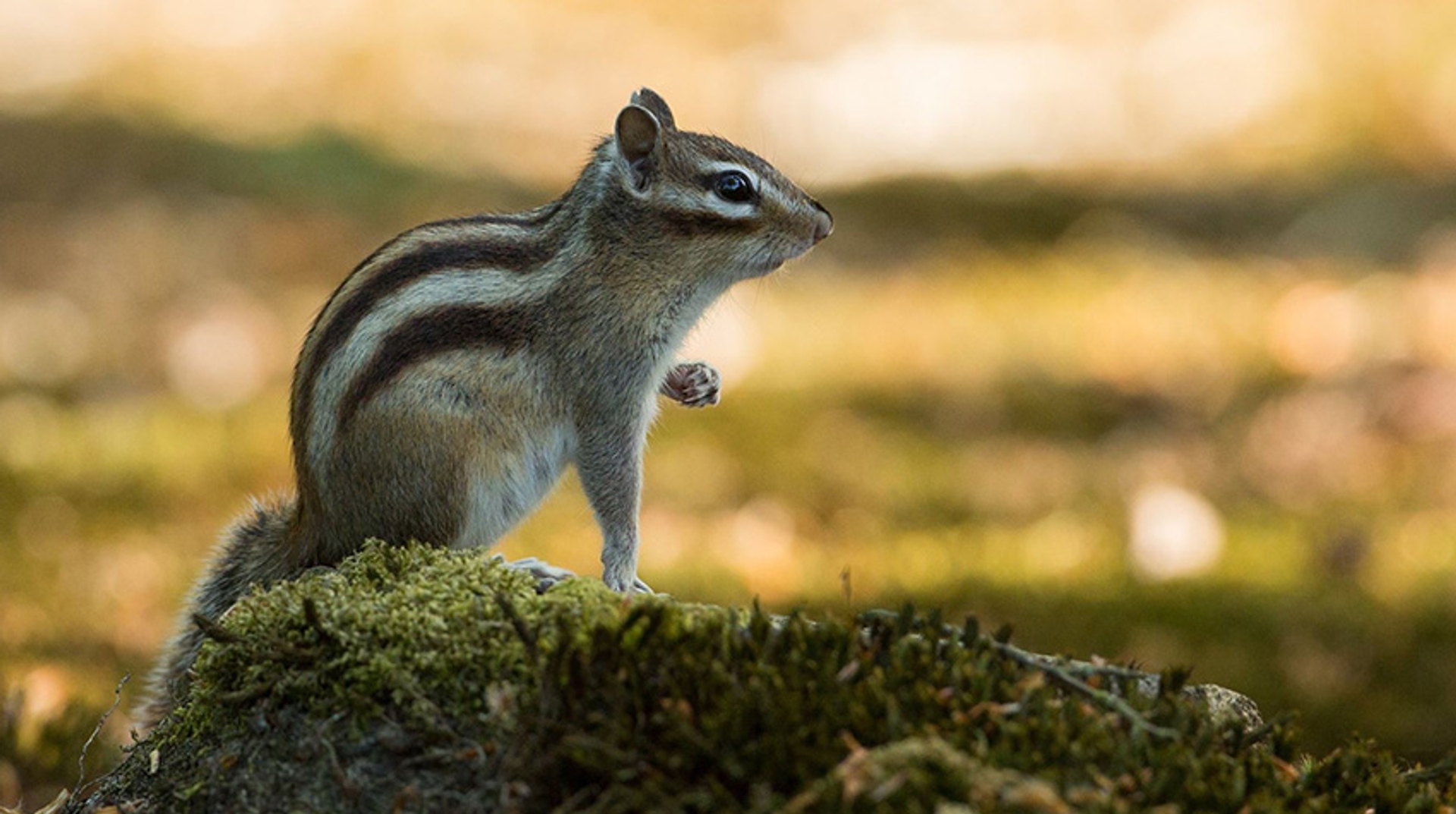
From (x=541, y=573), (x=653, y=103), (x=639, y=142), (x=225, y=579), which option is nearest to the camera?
(x=541, y=573)

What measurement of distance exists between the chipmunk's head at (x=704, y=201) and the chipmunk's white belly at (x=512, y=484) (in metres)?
0.63

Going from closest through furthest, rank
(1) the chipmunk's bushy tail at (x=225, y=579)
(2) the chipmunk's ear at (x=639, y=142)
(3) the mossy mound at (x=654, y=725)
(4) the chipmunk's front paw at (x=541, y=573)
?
(3) the mossy mound at (x=654, y=725) → (4) the chipmunk's front paw at (x=541, y=573) → (1) the chipmunk's bushy tail at (x=225, y=579) → (2) the chipmunk's ear at (x=639, y=142)

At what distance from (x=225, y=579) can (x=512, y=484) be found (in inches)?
32.7

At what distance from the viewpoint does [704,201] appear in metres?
4.48

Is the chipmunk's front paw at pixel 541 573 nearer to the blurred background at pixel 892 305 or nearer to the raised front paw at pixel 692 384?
the raised front paw at pixel 692 384

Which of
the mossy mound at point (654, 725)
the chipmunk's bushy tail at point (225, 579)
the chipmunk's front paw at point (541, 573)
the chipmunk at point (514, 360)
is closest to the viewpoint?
→ the mossy mound at point (654, 725)

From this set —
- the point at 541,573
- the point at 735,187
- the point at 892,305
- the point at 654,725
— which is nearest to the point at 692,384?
the point at 735,187

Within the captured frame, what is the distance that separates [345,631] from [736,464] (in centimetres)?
565

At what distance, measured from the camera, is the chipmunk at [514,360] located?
3.91 meters

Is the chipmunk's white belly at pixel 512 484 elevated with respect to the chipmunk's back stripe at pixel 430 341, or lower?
lower

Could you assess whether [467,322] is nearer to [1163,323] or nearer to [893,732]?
[893,732]

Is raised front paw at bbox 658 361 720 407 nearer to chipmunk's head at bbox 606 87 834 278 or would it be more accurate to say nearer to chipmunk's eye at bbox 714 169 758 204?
chipmunk's head at bbox 606 87 834 278

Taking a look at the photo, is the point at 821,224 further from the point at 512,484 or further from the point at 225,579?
the point at 225,579

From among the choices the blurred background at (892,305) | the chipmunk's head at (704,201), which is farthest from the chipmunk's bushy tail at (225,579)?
the chipmunk's head at (704,201)
